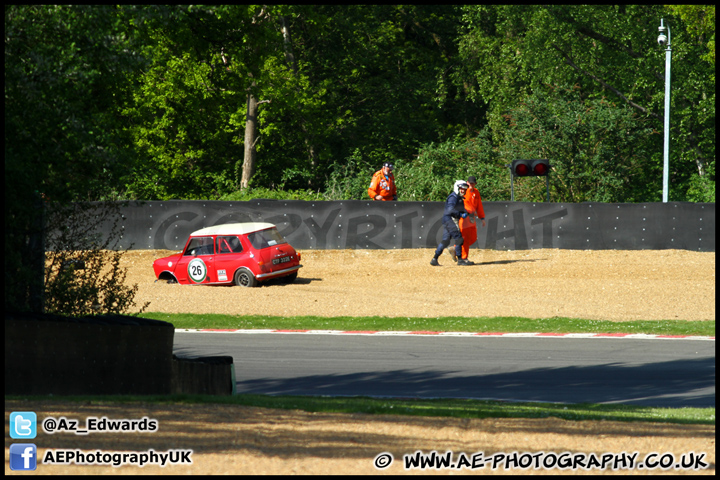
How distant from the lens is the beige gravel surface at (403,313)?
20.4 feet

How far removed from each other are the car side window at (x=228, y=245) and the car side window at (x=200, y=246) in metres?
0.20

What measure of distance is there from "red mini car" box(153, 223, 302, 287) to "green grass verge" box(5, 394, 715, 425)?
1086 centimetres

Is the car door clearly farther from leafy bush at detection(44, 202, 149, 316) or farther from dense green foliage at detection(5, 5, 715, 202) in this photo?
leafy bush at detection(44, 202, 149, 316)

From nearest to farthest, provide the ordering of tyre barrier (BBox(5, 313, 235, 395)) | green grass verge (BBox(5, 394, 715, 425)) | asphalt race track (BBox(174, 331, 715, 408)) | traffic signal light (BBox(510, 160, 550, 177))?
green grass verge (BBox(5, 394, 715, 425)) < tyre barrier (BBox(5, 313, 235, 395)) < asphalt race track (BBox(174, 331, 715, 408)) < traffic signal light (BBox(510, 160, 550, 177))

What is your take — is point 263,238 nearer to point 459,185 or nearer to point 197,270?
point 197,270

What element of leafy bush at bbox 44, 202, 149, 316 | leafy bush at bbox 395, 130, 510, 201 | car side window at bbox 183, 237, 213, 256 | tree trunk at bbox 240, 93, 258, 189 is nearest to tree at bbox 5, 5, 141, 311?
Result: leafy bush at bbox 44, 202, 149, 316

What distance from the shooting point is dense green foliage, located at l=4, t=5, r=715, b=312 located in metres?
33.2

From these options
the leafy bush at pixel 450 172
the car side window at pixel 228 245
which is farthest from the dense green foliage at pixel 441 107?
the car side window at pixel 228 245

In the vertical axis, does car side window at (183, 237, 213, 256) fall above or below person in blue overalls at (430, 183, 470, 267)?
below

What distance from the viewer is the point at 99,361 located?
905 centimetres

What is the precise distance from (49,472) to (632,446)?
446 cm

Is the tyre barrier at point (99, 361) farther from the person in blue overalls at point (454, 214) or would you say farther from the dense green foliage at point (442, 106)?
the dense green foliage at point (442, 106)

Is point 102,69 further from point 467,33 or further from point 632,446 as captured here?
point 467,33

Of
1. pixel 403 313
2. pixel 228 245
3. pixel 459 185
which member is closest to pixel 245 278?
pixel 228 245
